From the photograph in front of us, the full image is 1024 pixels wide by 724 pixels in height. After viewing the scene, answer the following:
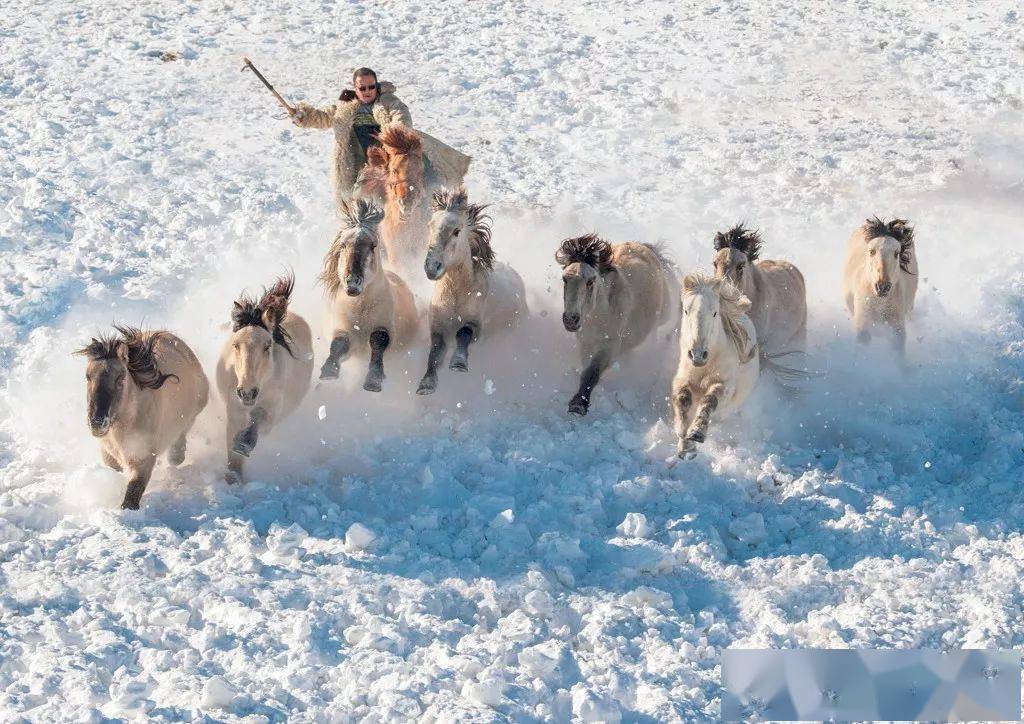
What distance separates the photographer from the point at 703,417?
7652 millimetres

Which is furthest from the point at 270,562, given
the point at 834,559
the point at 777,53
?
the point at 777,53

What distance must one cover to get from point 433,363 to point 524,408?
0.73 m

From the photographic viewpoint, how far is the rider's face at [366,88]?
10.2 m

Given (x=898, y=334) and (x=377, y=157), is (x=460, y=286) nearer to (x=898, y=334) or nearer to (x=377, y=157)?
(x=377, y=157)

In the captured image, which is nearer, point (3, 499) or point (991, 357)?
point (3, 499)

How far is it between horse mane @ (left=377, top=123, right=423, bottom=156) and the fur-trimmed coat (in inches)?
7.4

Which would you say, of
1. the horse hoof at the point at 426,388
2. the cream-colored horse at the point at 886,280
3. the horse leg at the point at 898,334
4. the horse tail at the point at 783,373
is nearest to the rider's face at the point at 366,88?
the horse hoof at the point at 426,388

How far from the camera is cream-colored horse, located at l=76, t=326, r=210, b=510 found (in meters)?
7.14

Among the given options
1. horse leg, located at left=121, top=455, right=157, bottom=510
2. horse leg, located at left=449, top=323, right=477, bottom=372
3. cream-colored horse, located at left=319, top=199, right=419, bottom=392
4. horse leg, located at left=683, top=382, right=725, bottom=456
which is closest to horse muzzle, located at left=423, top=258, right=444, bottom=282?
cream-colored horse, located at left=319, top=199, right=419, bottom=392

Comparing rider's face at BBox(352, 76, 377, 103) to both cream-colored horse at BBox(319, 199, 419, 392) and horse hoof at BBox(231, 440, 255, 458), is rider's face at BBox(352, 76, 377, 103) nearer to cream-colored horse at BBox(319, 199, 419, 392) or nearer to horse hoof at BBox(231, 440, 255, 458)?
cream-colored horse at BBox(319, 199, 419, 392)

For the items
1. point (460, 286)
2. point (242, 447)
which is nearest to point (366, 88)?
point (460, 286)

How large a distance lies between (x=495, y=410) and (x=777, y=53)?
325 inches

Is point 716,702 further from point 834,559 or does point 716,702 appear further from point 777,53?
point 777,53

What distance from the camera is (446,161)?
33.1 feet
